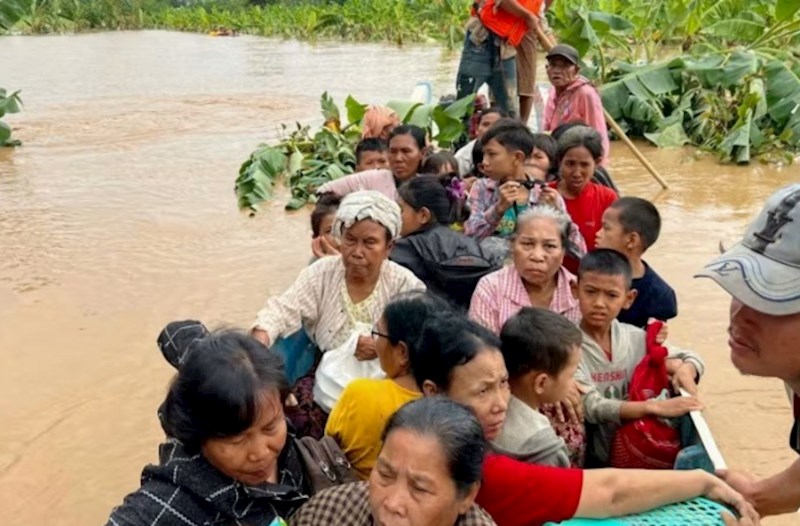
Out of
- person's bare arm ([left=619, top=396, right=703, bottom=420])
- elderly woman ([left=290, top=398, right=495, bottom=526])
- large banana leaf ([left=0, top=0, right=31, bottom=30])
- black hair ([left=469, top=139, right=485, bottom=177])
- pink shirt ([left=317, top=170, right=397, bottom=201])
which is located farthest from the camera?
large banana leaf ([left=0, top=0, right=31, bottom=30])

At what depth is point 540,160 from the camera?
13.9 ft

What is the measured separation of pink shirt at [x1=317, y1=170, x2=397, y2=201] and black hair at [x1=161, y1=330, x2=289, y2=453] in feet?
8.89

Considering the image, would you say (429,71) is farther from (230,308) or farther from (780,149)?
(230,308)

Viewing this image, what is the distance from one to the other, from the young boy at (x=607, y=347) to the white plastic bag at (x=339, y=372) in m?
0.69

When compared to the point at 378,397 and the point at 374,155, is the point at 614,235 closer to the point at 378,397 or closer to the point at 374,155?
the point at 378,397

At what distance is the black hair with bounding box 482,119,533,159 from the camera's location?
4.04m

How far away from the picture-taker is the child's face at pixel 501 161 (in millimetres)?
4051

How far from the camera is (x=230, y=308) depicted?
5395 millimetres

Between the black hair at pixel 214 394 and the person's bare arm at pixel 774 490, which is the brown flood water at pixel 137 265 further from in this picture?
the black hair at pixel 214 394

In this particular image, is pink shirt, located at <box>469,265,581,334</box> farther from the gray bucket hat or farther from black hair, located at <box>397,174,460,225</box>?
the gray bucket hat

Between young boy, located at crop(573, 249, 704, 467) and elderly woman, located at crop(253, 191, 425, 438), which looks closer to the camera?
young boy, located at crop(573, 249, 704, 467)

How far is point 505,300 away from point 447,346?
38.3 inches

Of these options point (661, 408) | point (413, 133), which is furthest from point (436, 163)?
point (661, 408)

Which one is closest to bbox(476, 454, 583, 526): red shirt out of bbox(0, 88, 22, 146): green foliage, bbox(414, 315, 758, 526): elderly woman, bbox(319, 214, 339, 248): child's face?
bbox(414, 315, 758, 526): elderly woman
